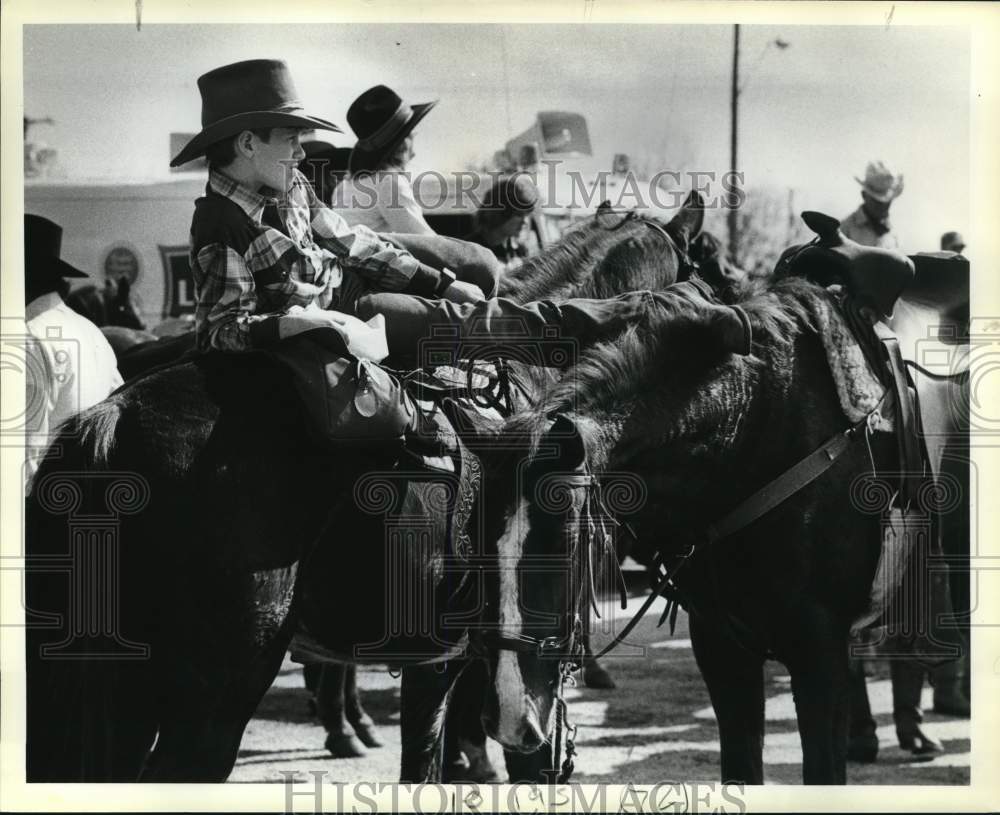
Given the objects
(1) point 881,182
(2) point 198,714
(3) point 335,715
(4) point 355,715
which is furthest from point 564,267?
(4) point 355,715

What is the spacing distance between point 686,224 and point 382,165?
128 centimetres

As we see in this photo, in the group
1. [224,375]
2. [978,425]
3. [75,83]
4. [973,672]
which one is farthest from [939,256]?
[75,83]

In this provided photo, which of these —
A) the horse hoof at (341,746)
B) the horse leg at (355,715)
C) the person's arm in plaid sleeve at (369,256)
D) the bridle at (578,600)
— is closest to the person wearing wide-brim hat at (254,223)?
the person's arm in plaid sleeve at (369,256)

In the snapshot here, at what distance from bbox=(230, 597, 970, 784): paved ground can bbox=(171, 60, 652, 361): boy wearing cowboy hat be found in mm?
2312

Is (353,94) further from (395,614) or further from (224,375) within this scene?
(395,614)

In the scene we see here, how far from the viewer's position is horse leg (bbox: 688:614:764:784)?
4578mm

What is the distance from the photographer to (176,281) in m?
6.98

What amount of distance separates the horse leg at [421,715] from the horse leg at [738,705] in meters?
0.95

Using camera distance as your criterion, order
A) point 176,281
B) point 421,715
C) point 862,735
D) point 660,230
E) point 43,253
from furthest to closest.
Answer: point 176,281 < point 862,735 < point 43,253 < point 660,230 < point 421,715

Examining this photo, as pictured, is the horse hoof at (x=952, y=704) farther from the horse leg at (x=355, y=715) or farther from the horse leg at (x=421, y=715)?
the horse leg at (x=355, y=715)

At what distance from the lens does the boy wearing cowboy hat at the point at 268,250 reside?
3.90 meters

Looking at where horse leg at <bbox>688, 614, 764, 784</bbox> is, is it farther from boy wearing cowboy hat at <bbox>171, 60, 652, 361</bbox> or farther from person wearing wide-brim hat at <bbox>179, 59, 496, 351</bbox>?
person wearing wide-brim hat at <bbox>179, 59, 496, 351</bbox>

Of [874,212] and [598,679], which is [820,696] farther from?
[598,679]

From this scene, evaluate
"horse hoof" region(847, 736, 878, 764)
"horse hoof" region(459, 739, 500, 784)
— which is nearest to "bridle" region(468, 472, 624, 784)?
"horse hoof" region(459, 739, 500, 784)
